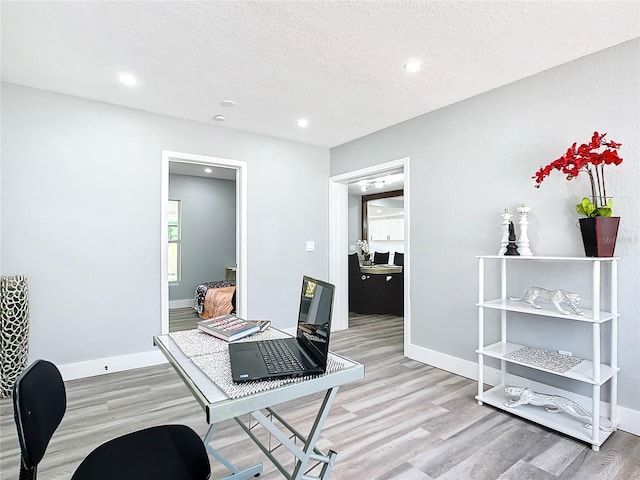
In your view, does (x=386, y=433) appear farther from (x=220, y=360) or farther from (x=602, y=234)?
(x=602, y=234)

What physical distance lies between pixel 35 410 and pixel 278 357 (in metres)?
0.78

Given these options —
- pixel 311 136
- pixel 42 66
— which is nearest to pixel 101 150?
pixel 42 66

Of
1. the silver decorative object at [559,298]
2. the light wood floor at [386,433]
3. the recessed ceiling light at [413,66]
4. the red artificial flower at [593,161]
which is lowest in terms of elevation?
the light wood floor at [386,433]

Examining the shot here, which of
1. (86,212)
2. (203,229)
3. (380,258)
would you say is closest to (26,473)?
(86,212)

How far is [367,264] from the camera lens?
7.34 metres

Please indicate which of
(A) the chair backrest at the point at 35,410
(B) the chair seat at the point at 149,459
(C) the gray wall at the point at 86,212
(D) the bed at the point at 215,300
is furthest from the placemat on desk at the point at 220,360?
(D) the bed at the point at 215,300

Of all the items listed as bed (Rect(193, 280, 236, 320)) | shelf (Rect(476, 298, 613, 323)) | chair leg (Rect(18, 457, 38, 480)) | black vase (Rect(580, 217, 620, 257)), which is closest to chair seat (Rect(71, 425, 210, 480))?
chair leg (Rect(18, 457, 38, 480))

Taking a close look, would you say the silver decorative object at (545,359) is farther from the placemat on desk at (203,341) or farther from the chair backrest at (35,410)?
the chair backrest at (35,410)

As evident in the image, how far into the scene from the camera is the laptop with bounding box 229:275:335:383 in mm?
1245

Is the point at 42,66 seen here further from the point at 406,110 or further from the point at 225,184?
the point at 225,184

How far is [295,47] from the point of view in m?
2.42

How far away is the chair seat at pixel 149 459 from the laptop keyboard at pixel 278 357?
1.40 ft

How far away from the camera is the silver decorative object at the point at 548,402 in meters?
2.31

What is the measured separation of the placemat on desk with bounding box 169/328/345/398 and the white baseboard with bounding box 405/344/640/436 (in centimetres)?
217
